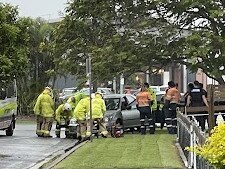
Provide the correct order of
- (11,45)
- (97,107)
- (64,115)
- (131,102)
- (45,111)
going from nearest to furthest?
(11,45), (97,107), (64,115), (45,111), (131,102)

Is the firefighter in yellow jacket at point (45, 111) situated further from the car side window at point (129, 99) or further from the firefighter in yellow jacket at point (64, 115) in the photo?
the car side window at point (129, 99)

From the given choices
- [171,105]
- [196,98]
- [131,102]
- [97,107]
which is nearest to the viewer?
[196,98]

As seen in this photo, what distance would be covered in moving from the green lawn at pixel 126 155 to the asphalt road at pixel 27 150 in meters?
0.97

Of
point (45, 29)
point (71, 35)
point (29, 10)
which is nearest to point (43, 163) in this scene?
point (71, 35)

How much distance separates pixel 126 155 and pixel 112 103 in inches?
370

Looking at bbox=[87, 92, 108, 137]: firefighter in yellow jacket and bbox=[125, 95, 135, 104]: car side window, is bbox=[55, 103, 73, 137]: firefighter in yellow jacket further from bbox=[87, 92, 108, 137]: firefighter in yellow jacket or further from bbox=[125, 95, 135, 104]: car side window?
bbox=[125, 95, 135, 104]: car side window

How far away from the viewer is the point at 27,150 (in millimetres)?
19281

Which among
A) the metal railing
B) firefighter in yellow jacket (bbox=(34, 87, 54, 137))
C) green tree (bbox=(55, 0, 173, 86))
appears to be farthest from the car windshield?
the metal railing

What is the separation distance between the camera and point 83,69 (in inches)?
1206

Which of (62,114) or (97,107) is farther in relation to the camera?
(62,114)

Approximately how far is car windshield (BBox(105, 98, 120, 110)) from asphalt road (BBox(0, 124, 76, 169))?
2.09 m

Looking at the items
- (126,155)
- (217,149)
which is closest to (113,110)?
(126,155)

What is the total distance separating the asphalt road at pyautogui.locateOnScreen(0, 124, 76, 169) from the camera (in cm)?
1609

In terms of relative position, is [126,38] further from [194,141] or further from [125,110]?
[194,141]
